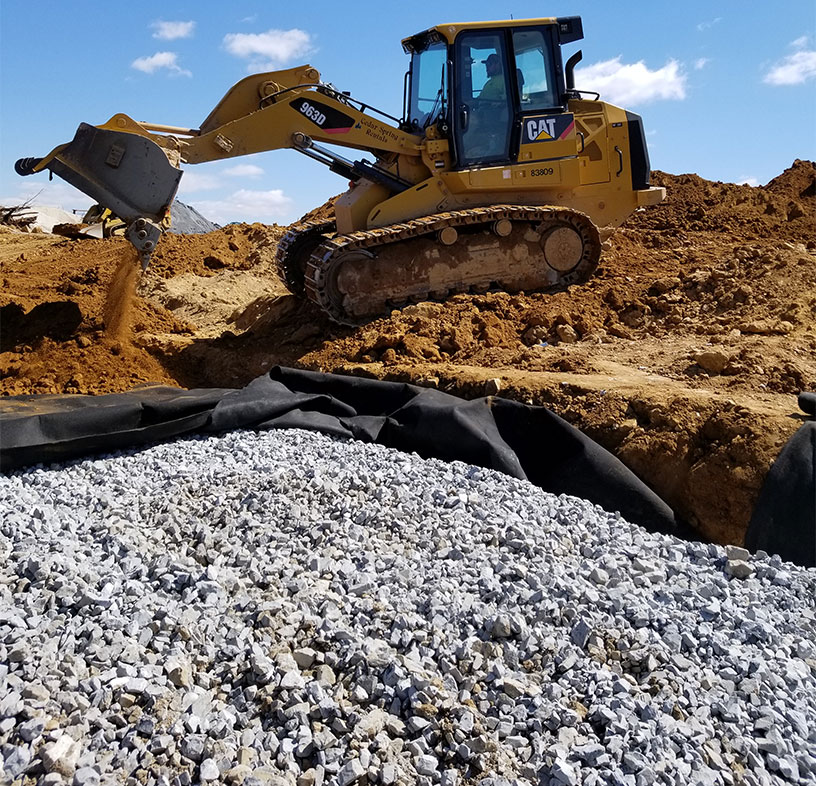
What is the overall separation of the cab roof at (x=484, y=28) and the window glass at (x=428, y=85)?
108mm

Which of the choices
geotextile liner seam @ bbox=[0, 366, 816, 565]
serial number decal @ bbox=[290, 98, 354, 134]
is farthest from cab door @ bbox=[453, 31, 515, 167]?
geotextile liner seam @ bbox=[0, 366, 816, 565]

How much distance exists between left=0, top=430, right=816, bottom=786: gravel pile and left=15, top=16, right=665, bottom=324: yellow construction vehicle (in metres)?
4.41

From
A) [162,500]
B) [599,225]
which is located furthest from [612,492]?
[599,225]

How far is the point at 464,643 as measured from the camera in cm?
328

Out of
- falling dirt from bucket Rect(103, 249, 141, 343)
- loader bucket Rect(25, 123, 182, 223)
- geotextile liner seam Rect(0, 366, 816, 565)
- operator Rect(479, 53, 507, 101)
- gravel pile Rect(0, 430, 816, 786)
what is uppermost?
operator Rect(479, 53, 507, 101)

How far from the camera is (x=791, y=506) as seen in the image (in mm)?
4703

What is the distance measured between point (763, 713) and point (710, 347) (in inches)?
184

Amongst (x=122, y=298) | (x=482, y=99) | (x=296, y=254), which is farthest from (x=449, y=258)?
(x=122, y=298)

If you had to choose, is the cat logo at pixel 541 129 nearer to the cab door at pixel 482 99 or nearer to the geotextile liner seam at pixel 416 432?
the cab door at pixel 482 99

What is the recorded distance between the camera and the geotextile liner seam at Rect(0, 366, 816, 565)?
4805mm

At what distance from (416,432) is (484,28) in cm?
567

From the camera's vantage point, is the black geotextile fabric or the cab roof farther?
the cab roof

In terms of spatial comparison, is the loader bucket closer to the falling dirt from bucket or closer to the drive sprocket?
the falling dirt from bucket

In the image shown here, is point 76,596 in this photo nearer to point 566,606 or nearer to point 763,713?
point 566,606
